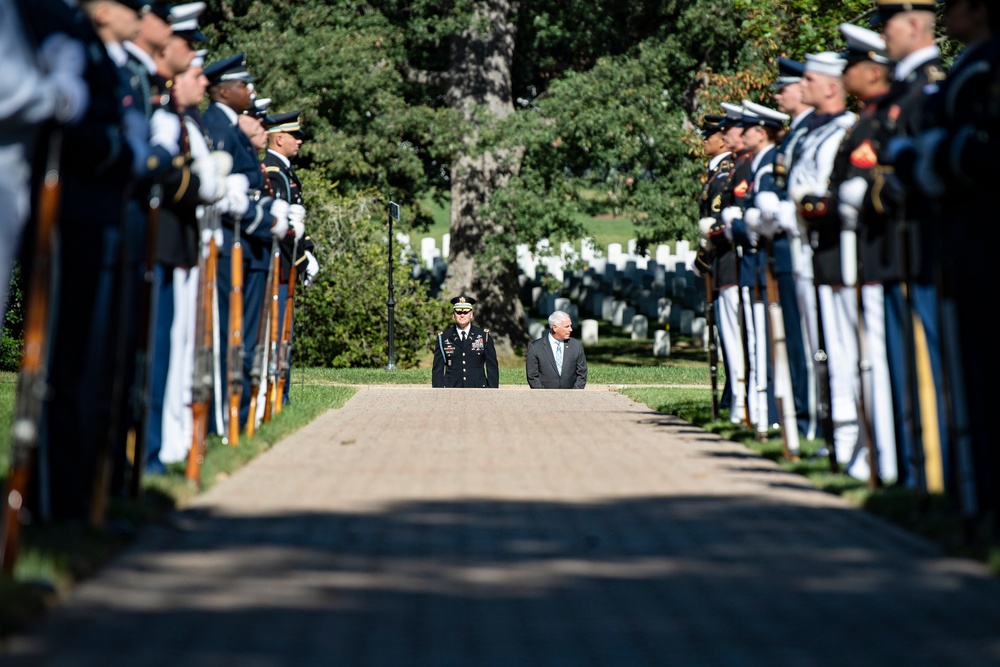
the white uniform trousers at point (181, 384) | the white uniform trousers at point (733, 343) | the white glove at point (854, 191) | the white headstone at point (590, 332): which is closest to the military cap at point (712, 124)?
the white uniform trousers at point (733, 343)

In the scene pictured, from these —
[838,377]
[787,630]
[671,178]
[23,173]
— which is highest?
[671,178]

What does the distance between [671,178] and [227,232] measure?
19.5 meters

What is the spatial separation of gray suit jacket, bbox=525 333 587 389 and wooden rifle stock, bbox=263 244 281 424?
6.45m

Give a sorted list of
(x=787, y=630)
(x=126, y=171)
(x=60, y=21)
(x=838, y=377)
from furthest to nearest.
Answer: (x=838, y=377) → (x=126, y=171) → (x=60, y=21) → (x=787, y=630)

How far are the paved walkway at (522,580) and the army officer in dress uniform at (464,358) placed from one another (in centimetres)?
1040

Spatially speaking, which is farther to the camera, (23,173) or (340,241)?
(340,241)

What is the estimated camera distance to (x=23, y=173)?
6.09m

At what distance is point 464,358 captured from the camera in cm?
2066

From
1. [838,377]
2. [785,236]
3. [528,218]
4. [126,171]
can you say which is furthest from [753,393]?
[528,218]

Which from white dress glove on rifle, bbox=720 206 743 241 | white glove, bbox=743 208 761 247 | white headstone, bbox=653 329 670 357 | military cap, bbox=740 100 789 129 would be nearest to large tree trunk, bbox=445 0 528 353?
white headstone, bbox=653 329 670 357

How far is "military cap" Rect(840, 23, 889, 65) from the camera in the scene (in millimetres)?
9789

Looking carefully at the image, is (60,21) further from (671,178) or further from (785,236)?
(671,178)

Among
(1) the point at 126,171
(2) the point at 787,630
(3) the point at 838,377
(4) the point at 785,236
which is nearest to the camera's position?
(2) the point at 787,630

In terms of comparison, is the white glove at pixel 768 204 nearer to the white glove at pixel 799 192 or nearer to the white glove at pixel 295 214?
the white glove at pixel 799 192
